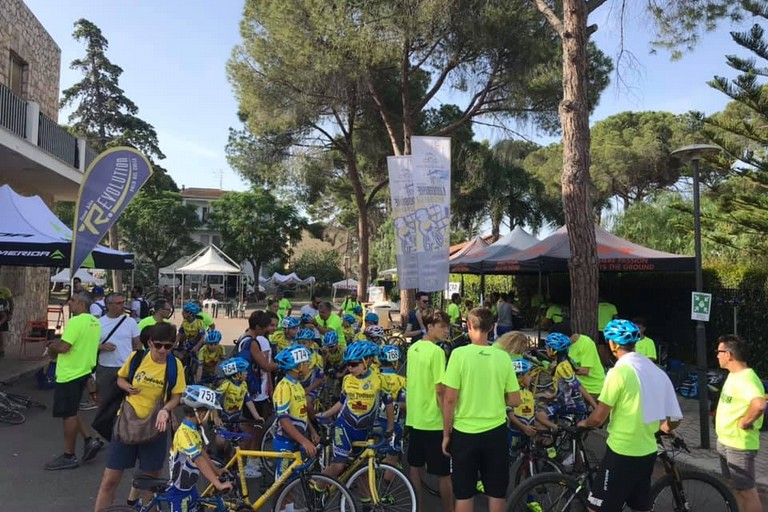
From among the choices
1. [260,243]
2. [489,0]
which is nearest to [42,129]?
[489,0]

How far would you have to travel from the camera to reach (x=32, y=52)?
13875 millimetres

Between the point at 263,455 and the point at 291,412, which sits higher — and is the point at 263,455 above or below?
below

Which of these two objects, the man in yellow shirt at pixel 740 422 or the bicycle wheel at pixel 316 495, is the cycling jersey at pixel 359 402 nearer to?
the bicycle wheel at pixel 316 495

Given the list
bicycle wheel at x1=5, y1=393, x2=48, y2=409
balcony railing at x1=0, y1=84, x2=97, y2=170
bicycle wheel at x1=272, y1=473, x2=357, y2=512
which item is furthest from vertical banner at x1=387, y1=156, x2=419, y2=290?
balcony railing at x1=0, y1=84, x2=97, y2=170

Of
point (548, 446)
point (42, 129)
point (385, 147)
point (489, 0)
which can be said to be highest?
point (489, 0)

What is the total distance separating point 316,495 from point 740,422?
10.4ft

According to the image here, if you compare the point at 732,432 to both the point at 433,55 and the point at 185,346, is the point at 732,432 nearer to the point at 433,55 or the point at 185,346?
the point at 185,346

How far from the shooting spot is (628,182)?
102 feet

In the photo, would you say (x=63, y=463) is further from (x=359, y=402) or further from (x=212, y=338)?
(x=359, y=402)

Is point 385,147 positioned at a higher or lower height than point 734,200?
higher

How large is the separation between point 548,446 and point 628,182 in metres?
30.0

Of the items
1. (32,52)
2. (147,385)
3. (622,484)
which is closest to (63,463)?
(147,385)

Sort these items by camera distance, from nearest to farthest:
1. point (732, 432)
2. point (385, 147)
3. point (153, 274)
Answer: point (732, 432) → point (385, 147) → point (153, 274)

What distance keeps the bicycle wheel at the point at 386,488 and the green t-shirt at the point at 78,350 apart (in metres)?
3.35
